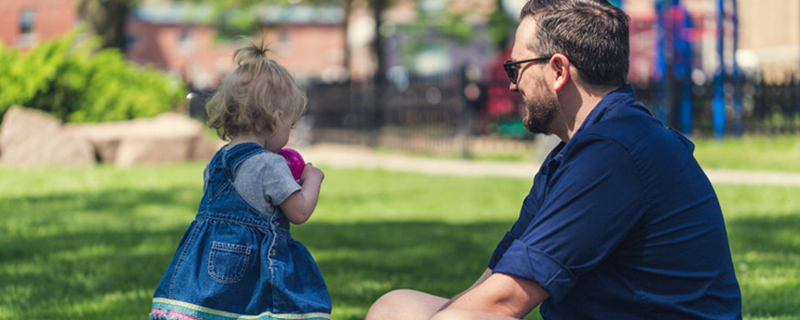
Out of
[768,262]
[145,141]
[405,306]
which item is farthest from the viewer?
[145,141]

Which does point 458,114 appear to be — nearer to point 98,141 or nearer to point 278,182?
point 98,141

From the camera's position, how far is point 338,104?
62.5ft

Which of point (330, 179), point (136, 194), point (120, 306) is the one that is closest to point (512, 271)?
point (120, 306)

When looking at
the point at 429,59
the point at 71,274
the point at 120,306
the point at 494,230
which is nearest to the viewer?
the point at 120,306

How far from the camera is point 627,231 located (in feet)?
7.28

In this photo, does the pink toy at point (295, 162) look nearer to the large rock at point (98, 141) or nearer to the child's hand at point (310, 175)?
the child's hand at point (310, 175)

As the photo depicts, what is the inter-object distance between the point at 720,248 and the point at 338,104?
16867 mm

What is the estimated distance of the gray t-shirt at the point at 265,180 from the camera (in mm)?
2881

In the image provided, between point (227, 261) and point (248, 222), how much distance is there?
0.45 ft

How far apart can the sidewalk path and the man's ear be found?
8427 mm

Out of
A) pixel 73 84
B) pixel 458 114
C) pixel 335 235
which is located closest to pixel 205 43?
pixel 73 84

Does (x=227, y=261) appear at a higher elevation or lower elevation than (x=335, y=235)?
higher

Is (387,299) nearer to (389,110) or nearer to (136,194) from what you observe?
(136,194)

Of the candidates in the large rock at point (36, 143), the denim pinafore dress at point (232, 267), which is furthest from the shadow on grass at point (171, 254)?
the large rock at point (36, 143)
